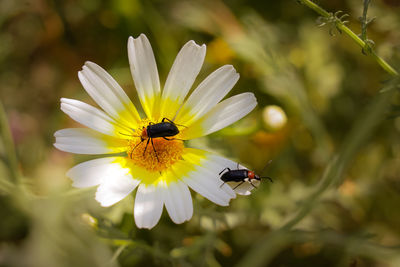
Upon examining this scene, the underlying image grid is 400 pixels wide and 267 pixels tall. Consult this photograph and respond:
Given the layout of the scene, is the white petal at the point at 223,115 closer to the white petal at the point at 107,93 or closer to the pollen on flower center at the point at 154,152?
the pollen on flower center at the point at 154,152

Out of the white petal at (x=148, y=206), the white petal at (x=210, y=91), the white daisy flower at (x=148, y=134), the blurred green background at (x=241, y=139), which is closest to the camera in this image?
the white petal at (x=148, y=206)

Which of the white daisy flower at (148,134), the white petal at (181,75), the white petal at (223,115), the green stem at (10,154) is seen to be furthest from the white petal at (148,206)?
the green stem at (10,154)

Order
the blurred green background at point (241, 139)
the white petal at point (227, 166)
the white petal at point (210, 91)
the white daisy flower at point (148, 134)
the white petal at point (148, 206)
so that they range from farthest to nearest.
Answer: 1. the blurred green background at point (241, 139)
2. the white petal at point (210, 91)
3. the white petal at point (227, 166)
4. the white daisy flower at point (148, 134)
5. the white petal at point (148, 206)

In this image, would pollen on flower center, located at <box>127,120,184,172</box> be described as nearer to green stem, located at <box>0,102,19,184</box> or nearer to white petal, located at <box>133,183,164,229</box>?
white petal, located at <box>133,183,164,229</box>

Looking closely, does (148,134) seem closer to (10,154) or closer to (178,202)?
(178,202)

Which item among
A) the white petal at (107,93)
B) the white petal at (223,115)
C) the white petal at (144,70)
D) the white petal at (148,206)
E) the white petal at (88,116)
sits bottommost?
the white petal at (148,206)

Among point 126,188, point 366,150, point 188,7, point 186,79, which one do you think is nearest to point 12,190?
point 126,188

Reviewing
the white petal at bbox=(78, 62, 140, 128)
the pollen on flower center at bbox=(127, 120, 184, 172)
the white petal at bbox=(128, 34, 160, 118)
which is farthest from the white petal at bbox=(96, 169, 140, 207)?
the white petal at bbox=(128, 34, 160, 118)
